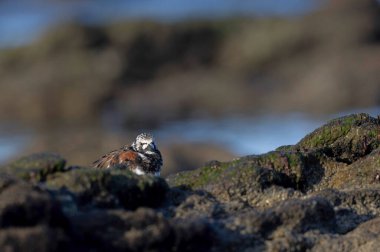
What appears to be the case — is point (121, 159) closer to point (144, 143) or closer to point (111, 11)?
point (144, 143)

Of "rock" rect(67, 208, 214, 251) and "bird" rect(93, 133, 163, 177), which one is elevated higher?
"bird" rect(93, 133, 163, 177)

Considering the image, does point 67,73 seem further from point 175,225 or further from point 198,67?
point 175,225

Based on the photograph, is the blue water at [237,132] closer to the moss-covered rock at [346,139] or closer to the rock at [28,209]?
the moss-covered rock at [346,139]

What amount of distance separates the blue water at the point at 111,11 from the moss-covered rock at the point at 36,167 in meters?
18.5

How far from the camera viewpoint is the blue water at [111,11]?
23772mm

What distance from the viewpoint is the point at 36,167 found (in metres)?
4.52

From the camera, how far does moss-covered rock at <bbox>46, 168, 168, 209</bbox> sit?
4484mm

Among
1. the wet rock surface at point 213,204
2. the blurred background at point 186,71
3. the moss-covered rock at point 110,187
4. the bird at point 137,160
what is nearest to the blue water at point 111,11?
the blurred background at point 186,71

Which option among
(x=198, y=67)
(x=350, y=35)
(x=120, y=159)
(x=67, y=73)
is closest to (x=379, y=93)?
(x=350, y=35)

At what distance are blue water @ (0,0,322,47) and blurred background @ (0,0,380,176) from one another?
2.9 inches

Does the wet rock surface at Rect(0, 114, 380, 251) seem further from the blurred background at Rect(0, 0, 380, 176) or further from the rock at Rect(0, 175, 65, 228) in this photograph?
the blurred background at Rect(0, 0, 380, 176)

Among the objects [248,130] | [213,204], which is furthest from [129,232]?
[248,130]

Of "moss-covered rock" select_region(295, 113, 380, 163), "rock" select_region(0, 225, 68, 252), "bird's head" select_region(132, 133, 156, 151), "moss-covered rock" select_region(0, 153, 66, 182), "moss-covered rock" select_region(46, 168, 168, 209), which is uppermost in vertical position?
"bird's head" select_region(132, 133, 156, 151)

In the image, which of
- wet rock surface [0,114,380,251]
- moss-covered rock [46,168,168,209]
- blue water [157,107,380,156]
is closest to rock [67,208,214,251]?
wet rock surface [0,114,380,251]
